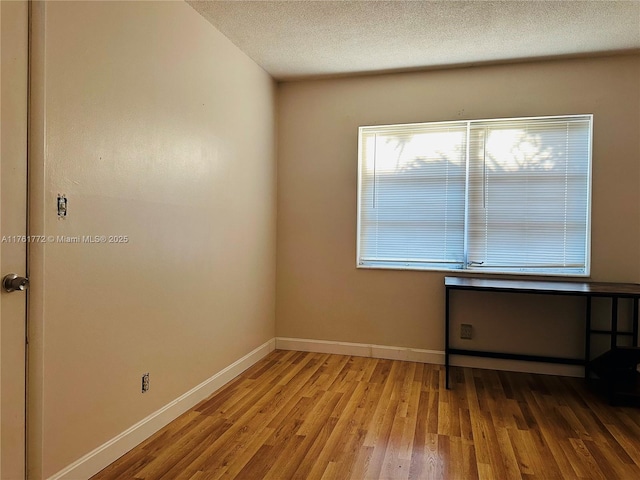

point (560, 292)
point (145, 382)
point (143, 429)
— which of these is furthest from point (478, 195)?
point (143, 429)

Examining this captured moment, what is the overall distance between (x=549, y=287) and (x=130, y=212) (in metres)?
2.97

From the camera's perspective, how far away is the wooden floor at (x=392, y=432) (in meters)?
2.12

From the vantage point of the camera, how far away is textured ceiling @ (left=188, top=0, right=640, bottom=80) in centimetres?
271

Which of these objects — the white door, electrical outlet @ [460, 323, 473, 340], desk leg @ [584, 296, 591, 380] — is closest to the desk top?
desk leg @ [584, 296, 591, 380]

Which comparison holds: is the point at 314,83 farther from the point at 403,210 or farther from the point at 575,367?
the point at 575,367

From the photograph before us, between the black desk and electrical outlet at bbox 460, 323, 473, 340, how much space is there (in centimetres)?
14

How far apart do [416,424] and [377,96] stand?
9.40 feet

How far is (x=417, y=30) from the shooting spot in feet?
9.95

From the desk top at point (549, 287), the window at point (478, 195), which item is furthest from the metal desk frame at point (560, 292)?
the window at point (478, 195)

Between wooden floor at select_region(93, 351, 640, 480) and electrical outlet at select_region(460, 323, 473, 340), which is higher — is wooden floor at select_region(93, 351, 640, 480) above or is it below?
below

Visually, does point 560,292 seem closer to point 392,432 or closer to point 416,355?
point 416,355

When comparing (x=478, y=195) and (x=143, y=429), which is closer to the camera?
(x=143, y=429)

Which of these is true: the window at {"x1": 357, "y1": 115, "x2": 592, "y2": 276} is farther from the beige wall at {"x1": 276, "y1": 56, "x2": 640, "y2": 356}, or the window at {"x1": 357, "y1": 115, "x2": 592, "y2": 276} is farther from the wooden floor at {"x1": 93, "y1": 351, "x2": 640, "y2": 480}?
the wooden floor at {"x1": 93, "y1": 351, "x2": 640, "y2": 480}

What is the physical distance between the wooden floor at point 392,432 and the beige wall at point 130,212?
0.35 meters
